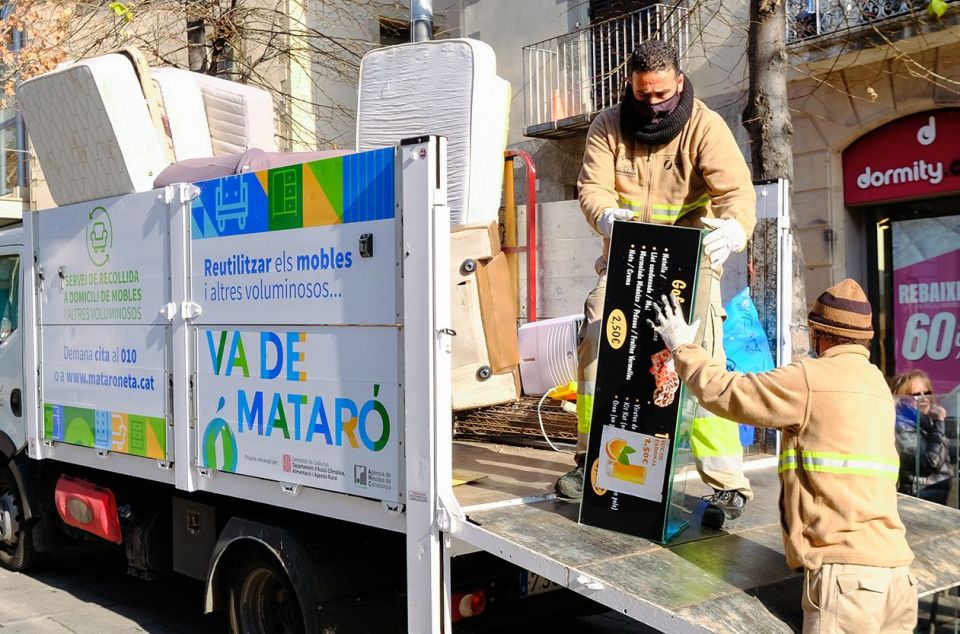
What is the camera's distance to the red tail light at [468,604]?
12.6 feet

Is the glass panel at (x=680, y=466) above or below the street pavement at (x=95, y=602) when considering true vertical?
above

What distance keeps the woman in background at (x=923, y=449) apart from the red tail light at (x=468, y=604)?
300cm

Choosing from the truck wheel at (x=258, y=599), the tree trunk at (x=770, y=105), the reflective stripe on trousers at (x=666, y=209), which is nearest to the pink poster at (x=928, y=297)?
the tree trunk at (x=770, y=105)

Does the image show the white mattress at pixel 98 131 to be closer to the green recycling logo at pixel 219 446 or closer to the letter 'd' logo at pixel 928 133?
the green recycling logo at pixel 219 446

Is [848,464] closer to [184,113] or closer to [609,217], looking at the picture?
[609,217]

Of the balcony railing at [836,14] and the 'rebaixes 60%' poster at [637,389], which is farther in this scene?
the balcony railing at [836,14]

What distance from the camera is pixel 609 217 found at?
13.0ft

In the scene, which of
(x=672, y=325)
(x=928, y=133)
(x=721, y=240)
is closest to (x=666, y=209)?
(x=721, y=240)

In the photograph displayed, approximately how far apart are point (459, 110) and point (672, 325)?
173 cm

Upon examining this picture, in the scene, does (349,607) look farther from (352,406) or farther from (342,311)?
(342,311)

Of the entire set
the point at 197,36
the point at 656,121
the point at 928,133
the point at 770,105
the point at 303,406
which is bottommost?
the point at 303,406

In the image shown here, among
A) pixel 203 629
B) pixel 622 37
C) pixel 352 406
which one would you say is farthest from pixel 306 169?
pixel 622 37

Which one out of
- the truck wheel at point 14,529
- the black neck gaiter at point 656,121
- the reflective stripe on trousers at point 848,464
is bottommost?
the truck wheel at point 14,529

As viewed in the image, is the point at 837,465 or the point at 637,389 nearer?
the point at 837,465
